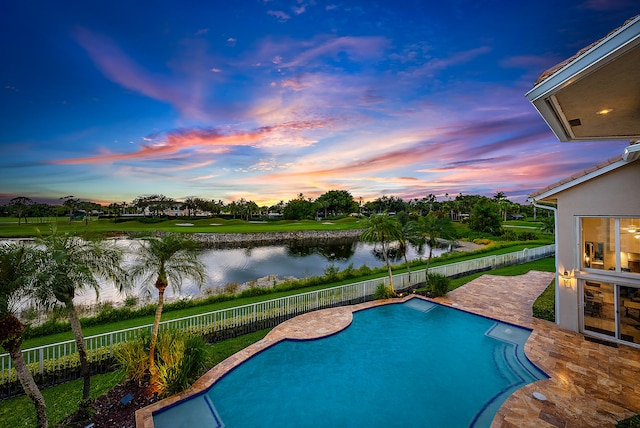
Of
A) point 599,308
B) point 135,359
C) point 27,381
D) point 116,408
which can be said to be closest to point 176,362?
point 135,359

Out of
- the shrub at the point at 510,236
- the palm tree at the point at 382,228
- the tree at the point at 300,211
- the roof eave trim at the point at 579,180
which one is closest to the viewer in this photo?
the roof eave trim at the point at 579,180

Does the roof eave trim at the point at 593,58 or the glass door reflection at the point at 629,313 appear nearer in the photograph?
the roof eave trim at the point at 593,58

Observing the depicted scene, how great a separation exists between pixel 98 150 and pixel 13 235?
27327 mm

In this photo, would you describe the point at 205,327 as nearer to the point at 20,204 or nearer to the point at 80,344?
the point at 80,344

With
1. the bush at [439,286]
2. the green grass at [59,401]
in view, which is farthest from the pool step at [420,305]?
the green grass at [59,401]

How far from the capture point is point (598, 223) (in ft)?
24.1

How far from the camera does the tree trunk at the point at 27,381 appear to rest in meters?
4.02

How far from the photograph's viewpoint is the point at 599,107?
15.1 feet

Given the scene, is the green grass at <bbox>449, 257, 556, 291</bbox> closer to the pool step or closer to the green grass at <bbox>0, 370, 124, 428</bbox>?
the pool step

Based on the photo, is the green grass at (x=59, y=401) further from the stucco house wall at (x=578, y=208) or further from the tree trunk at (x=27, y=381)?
the stucco house wall at (x=578, y=208)

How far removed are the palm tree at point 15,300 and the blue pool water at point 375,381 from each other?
80.0 inches

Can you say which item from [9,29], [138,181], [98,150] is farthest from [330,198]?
[9,29]

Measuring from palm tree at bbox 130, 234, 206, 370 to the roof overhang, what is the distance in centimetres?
708

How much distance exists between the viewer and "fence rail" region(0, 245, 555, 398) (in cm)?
614
